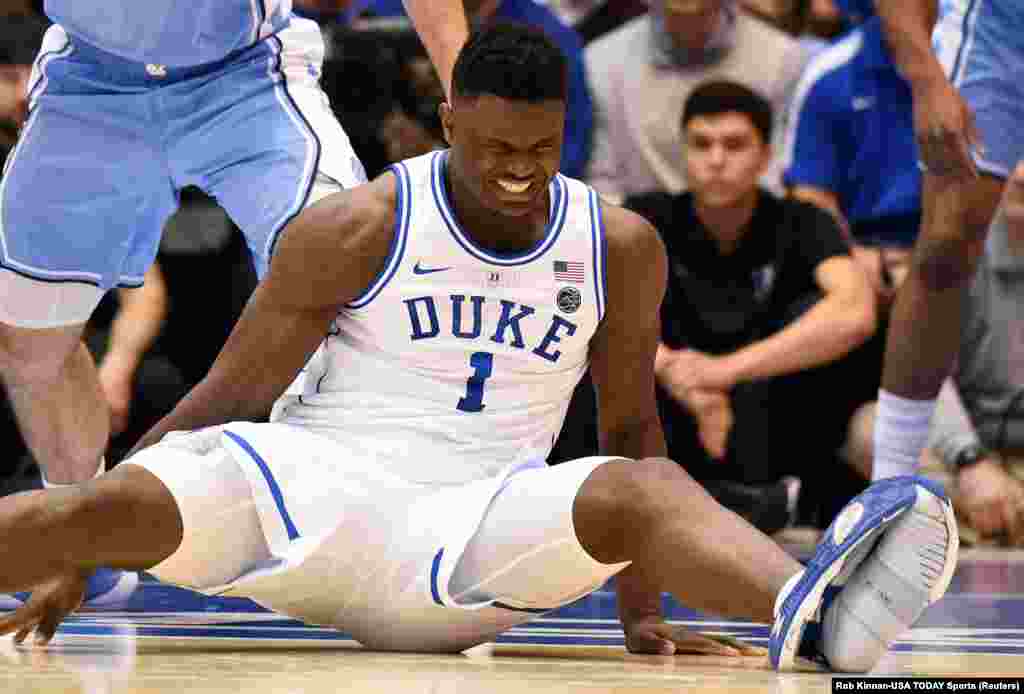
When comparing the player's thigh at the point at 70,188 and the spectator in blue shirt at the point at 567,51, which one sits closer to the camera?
the player's thigh at the point at 70,188

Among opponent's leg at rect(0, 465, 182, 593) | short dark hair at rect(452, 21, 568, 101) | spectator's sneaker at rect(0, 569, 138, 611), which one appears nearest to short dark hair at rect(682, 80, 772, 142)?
spectator's sneaker at rect(0, 569, 138, 611)

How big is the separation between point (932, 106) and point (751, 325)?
73.4 inches

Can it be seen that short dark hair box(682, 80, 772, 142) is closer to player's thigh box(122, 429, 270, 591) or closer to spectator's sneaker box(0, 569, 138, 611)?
spectator's sneaker box(0, 569, 138, 611)

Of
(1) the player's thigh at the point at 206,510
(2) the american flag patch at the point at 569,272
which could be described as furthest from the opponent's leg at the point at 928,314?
(1) the player's thigh at the point at 206,510

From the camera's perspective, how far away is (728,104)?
7.33 metres

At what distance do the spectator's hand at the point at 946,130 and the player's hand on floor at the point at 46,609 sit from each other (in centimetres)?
257

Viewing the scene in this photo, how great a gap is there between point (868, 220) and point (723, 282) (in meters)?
0.92

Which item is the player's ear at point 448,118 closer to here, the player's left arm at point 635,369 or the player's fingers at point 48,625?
the player's left arm at point 635,369

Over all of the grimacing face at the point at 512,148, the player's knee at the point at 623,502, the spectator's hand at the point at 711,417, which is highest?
the grimacing face at the point at 512,148

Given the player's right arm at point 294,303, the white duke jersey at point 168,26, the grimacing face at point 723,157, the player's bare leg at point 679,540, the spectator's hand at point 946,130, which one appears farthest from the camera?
the grimacing face at point 723,157

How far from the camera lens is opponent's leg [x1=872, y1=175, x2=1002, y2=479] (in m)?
5.33

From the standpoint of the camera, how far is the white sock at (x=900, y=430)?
5672 millimetres

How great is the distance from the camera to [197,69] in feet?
15.1

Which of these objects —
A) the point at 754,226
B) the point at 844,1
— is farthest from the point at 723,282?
the point at 844,1
